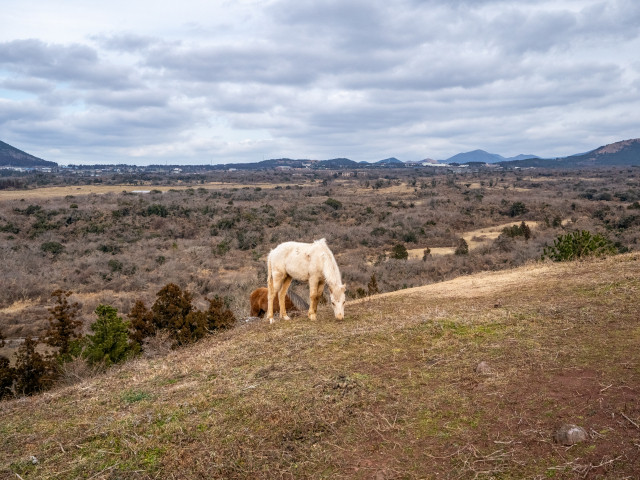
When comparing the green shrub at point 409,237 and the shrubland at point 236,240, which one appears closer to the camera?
the shrubland at point 236,240

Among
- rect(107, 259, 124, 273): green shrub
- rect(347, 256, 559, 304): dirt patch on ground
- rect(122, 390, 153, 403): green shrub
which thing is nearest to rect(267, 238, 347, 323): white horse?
rect(347, 256, 559, 304): dirt patch on ground

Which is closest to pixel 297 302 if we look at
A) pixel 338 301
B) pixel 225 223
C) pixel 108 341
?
pixel 338 301

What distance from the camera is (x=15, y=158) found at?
172875 millimetres

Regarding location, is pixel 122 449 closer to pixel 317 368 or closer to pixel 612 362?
pixel 317 368

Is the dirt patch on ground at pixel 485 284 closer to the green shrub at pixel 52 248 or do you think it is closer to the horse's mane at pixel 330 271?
the horse's mane at pixel 330 271

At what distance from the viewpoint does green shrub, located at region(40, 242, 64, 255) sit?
3069cm

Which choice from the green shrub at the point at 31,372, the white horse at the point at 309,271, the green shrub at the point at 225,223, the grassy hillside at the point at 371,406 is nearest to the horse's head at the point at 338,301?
the white horse at the point at 309,271

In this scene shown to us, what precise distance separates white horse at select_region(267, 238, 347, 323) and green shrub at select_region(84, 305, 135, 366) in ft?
11.8

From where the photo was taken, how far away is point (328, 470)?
4.09m

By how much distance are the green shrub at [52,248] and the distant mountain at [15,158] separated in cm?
16758

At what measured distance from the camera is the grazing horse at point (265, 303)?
11797 mm

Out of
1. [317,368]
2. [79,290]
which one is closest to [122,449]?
[317,368]

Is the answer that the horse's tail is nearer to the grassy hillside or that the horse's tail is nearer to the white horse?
the white horse

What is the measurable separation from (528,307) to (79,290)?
22.2 meters
